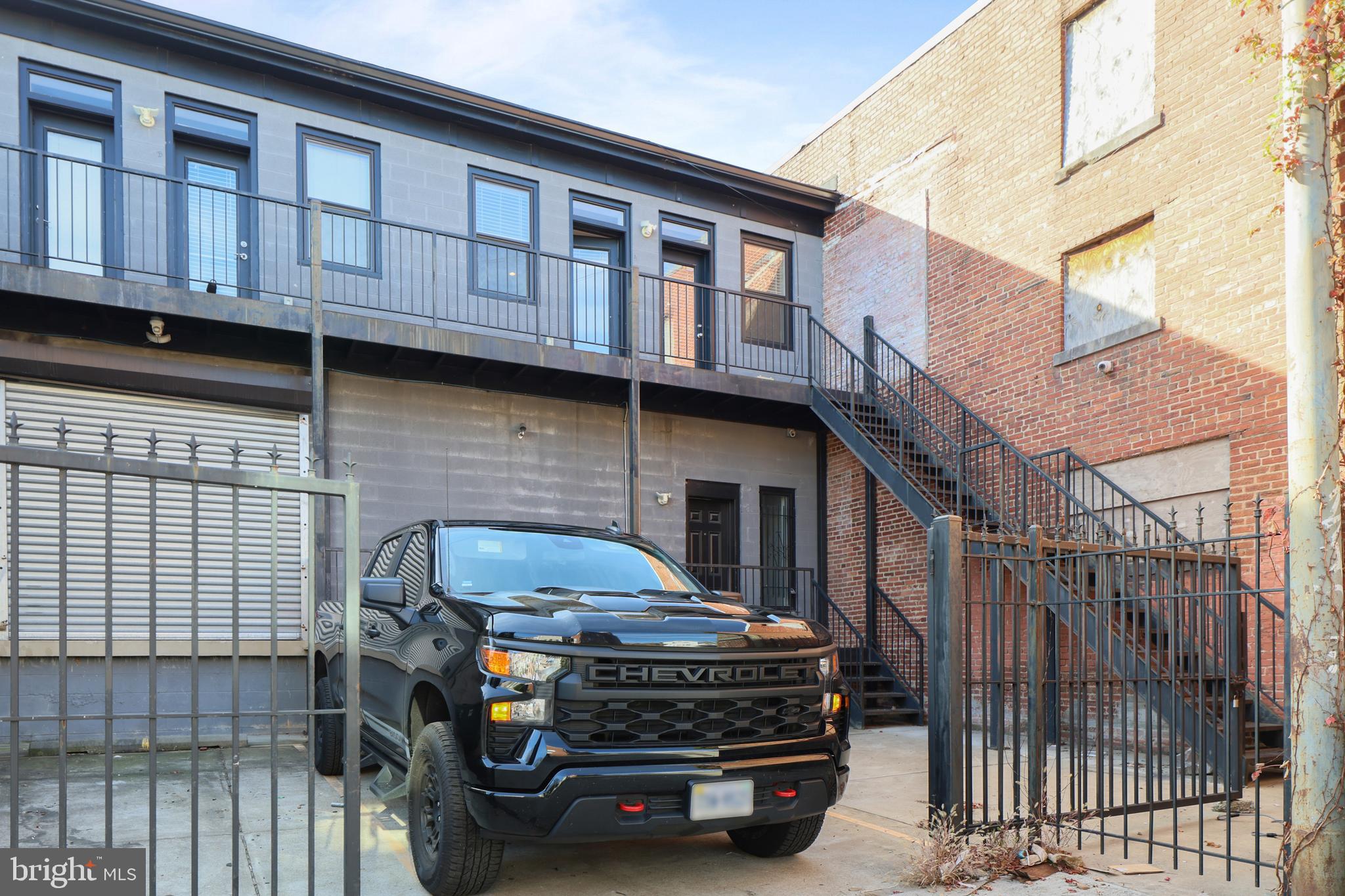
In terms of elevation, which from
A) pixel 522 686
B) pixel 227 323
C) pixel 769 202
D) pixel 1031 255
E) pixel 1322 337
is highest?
pixel 769 202

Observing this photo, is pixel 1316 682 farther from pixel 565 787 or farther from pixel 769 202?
pixel 769 202

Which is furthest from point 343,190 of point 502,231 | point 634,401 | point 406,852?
point 406,852

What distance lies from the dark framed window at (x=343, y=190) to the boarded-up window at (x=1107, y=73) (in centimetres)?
777

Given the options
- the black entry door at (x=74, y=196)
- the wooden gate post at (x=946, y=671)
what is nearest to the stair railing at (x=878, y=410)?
the wooden gate post at (x=946, y=671)

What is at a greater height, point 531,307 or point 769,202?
point 769,202

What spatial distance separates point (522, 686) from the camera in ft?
13.8

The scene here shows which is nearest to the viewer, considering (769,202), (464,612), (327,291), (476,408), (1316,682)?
(1316,682)

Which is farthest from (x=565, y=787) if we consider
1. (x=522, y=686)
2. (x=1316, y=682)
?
(x=1316, y=682)

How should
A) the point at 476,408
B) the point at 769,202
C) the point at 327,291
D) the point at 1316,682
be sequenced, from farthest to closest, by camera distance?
the point at 769,202, the point at 476,408, the point at 327,291, the point at 1316,682

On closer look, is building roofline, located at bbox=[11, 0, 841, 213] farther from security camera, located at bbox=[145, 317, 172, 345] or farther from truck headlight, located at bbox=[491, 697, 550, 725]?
truck headlight, located at bbox=[491, 697, 550, 725]

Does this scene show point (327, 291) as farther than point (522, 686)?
Yes

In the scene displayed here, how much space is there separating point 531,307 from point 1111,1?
23.6 feet

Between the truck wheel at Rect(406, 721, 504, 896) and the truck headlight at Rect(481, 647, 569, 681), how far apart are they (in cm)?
45

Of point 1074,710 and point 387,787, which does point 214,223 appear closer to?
point 387,787
